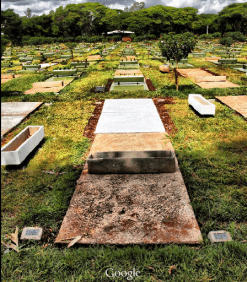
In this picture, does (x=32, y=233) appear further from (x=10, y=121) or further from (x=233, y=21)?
(x=233, y=21)

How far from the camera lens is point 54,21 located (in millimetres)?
74125

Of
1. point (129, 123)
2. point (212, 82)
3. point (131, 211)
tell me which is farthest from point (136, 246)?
point (212, 82)

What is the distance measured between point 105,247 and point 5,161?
352 cm

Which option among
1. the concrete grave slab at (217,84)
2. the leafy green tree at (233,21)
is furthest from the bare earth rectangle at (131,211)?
the leafy green tree at (233,21)

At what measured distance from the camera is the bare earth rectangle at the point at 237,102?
9992 millimetres

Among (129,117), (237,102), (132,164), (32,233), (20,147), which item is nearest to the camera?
(32,233)

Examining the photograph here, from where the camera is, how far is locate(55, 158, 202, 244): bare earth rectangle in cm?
388

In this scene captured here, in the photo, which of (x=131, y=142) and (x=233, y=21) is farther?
(x=233, y=21)

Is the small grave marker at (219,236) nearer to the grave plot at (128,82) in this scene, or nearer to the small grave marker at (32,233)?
the small grave marker at (32,233)

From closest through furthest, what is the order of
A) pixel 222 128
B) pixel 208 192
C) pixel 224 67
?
pixel 208 192 → pixel 222 128 → pixel 224 67

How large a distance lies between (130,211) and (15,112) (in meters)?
8.01

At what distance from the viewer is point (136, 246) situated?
11.9 ft

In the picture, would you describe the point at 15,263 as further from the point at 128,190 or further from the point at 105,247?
the point at 128,190

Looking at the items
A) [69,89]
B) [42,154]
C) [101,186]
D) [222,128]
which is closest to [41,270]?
[101,186]
